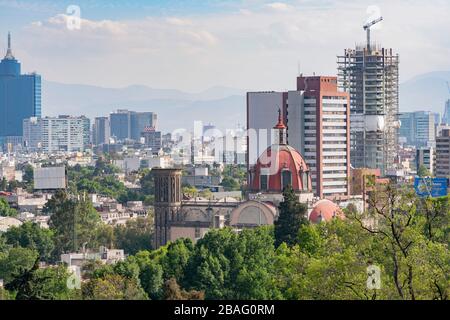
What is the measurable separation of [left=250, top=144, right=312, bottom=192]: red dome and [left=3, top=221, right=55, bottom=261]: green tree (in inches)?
292

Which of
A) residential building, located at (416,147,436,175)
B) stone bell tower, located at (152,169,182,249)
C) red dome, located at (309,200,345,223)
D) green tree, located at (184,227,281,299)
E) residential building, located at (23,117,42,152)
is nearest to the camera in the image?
green tree, located at (184,227,281,299)

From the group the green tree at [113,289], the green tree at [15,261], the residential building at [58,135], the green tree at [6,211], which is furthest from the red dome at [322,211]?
the residential building at [58,135]

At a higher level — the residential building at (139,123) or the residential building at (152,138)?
the residential building at (139,123)

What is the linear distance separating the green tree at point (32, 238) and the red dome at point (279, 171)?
7.41m

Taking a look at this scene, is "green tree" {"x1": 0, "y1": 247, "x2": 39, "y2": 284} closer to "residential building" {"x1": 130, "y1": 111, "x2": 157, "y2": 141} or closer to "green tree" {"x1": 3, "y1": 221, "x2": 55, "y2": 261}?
"green tree" {"x1": 3, "y1": 221, "x2": 55, "y2": 261}

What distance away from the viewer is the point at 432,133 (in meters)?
173

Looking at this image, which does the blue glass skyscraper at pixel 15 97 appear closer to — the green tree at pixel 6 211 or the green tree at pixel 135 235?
the green tree at pixel 6 211

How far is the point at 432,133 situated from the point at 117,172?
190 ft

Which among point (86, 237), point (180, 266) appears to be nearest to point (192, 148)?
point (86, 237)

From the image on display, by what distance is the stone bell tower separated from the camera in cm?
5562

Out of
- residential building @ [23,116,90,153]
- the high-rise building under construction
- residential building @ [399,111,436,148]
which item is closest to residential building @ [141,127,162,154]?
residential building @ [23,116,90,153]

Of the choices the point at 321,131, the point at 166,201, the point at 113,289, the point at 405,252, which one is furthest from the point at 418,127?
the point at 405,252

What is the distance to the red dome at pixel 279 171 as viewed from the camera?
53.1 metres
